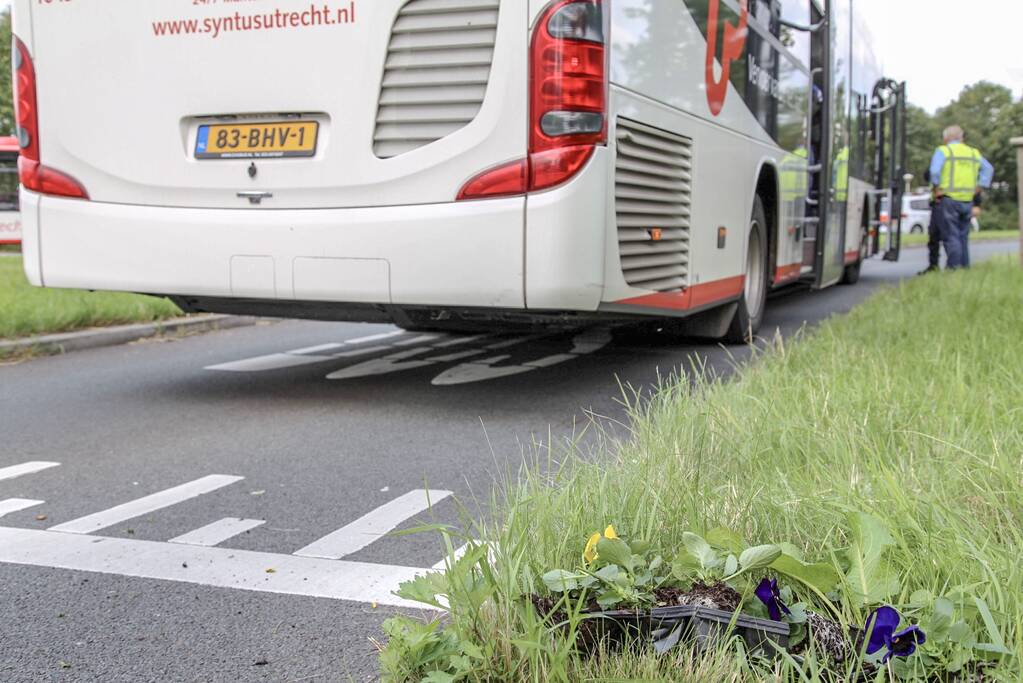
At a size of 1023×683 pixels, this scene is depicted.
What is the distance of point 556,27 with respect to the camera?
14.9ft

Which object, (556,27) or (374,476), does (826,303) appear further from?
(374,476)

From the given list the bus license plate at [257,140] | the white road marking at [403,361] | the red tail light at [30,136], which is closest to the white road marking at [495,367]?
the white road marking at [403,361]

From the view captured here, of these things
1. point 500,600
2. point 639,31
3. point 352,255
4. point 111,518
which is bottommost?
point 111,518

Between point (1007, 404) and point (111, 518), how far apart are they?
3061 millimetres

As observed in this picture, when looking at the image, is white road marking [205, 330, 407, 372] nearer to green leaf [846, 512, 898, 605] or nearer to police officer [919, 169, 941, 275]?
green leaf [846, 512, 898, 605]

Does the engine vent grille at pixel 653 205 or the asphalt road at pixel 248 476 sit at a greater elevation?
the engine vent grille at pixel 653 205

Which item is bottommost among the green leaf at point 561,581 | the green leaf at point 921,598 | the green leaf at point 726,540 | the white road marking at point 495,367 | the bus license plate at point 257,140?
the white road marking at point 495,367

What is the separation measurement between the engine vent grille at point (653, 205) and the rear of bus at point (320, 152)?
309mm

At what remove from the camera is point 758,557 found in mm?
2025

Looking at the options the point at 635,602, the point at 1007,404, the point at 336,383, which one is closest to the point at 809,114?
the point at 336,383

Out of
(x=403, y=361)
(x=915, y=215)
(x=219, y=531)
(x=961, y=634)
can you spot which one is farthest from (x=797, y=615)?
(x=915, y=215)

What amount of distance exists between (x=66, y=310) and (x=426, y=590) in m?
6.82

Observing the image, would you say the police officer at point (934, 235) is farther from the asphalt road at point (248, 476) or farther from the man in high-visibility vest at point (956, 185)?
the asphalt road at point (248, 476)

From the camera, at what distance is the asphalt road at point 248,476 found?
2.42 metres
